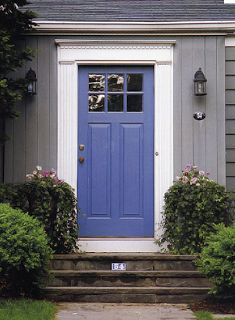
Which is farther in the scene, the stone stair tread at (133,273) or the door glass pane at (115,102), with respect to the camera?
the door glass pane at (115,102)

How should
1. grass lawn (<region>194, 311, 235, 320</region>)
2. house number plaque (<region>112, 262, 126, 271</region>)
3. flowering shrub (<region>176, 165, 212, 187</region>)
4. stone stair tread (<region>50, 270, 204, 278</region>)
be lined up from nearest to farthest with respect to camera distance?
1. grass lawn (<region>194, 311, 235, 320</region>)
2. stone stair tread (<region>50, 270, 204, 278</region>)
3. house number plaque (<region>112, 262, 126, 271</region>)
4. flowering shrub (<region>176, 165, 212, 187</region>)

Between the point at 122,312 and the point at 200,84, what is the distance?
3078 mm

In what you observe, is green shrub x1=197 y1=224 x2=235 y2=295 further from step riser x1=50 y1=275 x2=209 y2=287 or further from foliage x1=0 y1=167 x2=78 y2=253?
foliage x1=0 y1=167 x2=78 y2=253

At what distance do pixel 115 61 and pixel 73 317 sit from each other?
341cm

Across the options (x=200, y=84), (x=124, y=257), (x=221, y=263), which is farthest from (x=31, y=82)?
(x=221, y=263)

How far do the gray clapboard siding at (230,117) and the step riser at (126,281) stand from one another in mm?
1724

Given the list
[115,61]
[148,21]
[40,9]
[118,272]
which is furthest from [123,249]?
[40,9]

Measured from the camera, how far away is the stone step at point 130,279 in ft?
22.6

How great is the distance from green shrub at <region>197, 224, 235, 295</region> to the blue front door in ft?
5.05

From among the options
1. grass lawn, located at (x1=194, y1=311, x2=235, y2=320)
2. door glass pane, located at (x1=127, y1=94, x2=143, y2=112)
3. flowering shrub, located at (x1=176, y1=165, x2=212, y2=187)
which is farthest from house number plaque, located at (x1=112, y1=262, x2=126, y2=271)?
door glass pane, located at (x1=127, y1=94, x2=143, y2=112)

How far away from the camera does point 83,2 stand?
891 centimetres

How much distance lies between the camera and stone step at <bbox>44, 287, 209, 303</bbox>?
670 centimetres

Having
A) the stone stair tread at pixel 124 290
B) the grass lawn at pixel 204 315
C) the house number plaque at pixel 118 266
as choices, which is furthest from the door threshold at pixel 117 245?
the grass lawn at pixel 204 315

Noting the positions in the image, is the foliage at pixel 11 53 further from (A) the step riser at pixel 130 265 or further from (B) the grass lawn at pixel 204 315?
(B) the grass lawn at pixel 204 315
